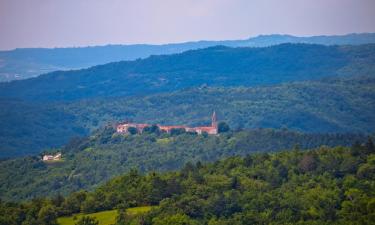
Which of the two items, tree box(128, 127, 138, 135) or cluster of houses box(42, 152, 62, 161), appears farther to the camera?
tree box(128, 127, 138, 135)

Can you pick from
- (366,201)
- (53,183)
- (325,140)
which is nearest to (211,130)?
(325,140)

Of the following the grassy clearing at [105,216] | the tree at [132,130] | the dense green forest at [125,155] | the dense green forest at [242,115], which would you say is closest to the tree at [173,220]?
the grassy clearing at [105,216]

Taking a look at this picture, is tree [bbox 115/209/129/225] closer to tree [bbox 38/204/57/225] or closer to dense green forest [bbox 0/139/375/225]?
dense green forest [bbox 0/139/375/225]

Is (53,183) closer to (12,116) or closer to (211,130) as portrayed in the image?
(211,130)

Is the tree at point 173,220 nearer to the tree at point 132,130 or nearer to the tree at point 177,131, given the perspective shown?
the tree at point 177,131

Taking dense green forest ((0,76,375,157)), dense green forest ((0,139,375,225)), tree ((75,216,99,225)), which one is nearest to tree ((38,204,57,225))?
dense green forest ((0,139,375,225))

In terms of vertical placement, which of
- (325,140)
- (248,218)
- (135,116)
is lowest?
(135,116)
